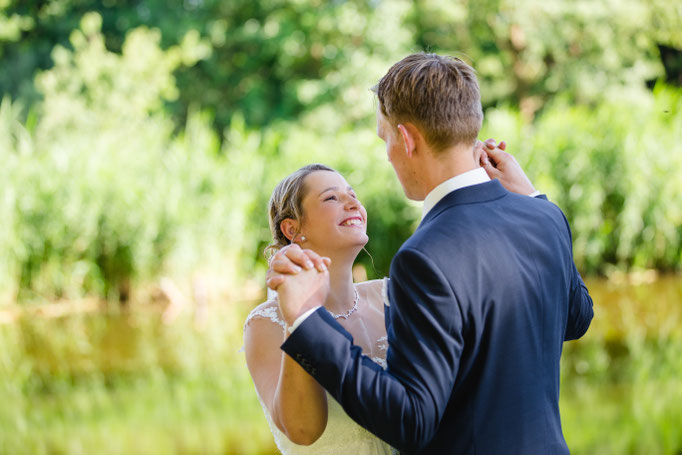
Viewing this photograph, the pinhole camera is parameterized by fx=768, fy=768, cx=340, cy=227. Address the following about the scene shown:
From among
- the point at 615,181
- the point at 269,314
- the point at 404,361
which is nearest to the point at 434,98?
the point at 404,361

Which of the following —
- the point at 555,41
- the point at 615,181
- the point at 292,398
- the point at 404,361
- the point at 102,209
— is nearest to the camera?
the point at 404,361

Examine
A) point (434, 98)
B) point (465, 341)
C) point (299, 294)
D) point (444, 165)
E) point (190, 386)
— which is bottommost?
point (190, 386)

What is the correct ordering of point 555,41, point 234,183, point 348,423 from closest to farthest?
point 348,423 → point 234,183 → point 555,41

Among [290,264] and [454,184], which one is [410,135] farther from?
[290,264]

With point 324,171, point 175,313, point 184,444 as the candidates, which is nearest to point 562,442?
point 324,171

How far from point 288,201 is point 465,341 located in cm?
94

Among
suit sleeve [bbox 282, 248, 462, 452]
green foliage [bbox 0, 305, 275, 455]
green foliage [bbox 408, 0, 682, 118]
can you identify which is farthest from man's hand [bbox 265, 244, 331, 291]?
green foliage [bbox 408, 0, 682, 118]

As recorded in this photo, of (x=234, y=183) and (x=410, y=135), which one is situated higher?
(x=234, y=183)

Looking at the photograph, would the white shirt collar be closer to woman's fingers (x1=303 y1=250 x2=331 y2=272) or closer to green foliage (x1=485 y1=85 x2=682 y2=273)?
woman's fingers (x1=303 y1=250 x2=331 y2=272)

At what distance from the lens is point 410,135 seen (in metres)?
1.58

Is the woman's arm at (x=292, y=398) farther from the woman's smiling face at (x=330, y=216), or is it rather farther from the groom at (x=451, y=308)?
the woman's smiling face at (x=330, y=216)

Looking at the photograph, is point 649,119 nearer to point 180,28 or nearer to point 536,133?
point 536,133

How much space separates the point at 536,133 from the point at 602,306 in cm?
344

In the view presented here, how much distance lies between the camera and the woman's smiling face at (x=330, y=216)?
85.3 inches
